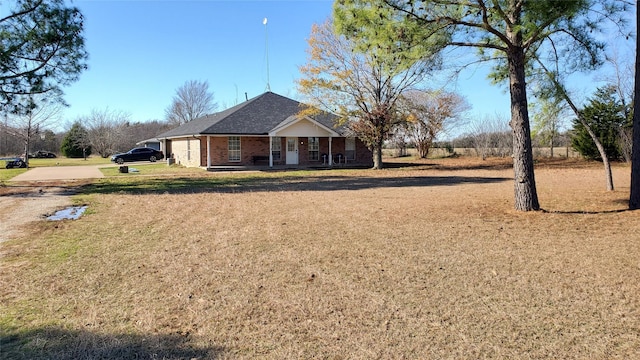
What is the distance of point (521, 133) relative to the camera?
8.79 metres

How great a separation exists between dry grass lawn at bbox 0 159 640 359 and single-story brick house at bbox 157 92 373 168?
17.2 meters

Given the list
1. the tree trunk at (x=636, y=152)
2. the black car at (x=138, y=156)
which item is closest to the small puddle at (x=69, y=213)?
the tree trunk at (x=636, y=152)

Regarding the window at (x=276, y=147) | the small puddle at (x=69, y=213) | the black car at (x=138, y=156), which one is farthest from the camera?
the black car at (x=138, y=156)

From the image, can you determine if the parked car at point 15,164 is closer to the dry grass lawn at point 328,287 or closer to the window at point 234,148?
the window at point 234,148

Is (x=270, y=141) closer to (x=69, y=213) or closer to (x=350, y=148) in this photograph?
(x=350, y=148)

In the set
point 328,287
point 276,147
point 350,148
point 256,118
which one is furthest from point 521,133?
point 256,118

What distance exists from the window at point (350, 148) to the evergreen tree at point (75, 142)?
3564 cm

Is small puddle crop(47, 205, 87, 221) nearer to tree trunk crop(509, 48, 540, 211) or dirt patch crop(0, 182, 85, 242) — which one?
dirt patch crop(0, 182, 85, 242)

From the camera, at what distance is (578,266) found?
16.7 ft

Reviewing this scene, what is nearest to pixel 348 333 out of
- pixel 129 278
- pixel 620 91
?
pixel 129 278

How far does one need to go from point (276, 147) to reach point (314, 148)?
2.69m

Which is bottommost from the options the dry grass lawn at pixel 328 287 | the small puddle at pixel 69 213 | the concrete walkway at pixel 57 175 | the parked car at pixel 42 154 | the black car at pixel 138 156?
the dry grass lawn at pixel 328 287

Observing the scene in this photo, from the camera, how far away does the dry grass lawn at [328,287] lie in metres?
3.23

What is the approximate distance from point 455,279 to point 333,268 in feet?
4.81
